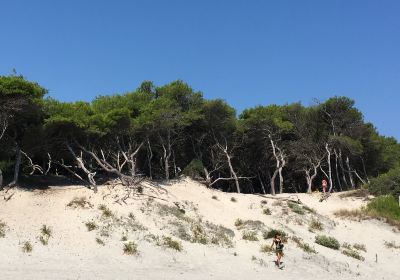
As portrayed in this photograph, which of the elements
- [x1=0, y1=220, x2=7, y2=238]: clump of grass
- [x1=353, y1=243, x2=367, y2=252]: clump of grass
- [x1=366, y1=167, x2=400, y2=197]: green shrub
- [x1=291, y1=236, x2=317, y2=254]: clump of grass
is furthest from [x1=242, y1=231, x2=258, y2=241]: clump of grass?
[x1=366, y1=167, x2=400, y2=197]: green shrub

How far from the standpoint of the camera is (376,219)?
34.9 m

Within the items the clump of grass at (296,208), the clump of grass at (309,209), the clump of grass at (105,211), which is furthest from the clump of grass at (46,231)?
the clump of grass at (309,209)

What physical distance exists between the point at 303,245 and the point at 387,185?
16.4m

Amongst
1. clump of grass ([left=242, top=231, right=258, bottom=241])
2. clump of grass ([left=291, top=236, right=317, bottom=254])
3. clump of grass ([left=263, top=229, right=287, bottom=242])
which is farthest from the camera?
clump of grass ([left=263, top=229, right=287, bottom=242])

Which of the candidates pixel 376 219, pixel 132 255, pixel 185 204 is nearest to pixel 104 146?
pixel 185 204

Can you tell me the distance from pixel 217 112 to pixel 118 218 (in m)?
18.4

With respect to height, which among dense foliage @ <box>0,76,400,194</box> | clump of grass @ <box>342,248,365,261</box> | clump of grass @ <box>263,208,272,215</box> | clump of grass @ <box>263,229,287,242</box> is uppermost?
dense foliage @ <box>0,76,400,194</box>

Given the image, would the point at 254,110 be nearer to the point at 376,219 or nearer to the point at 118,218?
the point at 376,219

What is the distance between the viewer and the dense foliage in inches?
1207

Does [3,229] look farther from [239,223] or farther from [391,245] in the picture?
[391,245]

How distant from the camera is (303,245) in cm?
2712

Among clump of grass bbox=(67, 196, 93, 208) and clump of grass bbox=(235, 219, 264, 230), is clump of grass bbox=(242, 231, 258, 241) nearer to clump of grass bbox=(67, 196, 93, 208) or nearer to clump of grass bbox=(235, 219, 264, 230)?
clump of grass bbox=(235, 219, 264, 230)

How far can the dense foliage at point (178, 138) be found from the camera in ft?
101

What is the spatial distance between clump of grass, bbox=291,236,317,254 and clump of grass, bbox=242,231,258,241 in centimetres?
228
